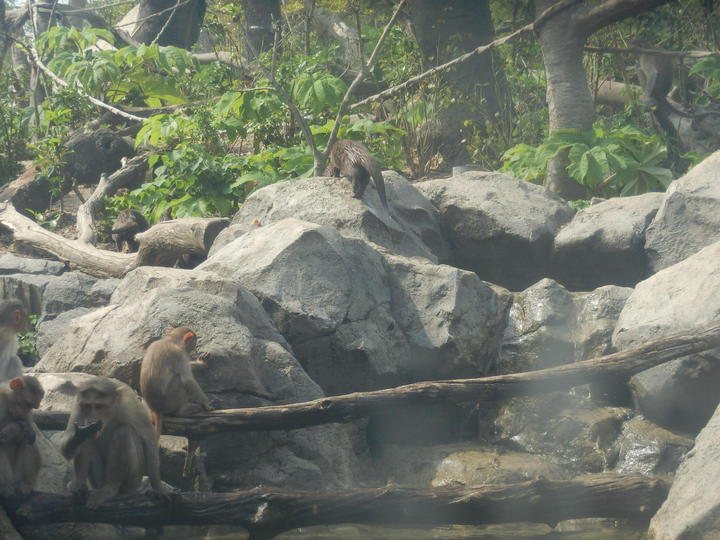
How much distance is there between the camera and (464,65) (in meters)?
13.2

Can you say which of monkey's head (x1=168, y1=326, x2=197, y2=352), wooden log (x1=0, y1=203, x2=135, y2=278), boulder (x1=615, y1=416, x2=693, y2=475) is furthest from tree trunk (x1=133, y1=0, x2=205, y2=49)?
boulder (x1=615, y1=416, x2=693, y2=475)

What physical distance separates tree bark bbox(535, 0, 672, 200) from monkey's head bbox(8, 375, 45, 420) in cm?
750

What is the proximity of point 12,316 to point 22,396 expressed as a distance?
7.18 feet

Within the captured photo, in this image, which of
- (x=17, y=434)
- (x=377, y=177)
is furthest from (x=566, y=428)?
(x=17, y=434)

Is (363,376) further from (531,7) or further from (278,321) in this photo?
(531,7)

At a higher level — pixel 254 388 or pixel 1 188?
pixel 1 188

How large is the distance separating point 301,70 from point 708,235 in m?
6.18

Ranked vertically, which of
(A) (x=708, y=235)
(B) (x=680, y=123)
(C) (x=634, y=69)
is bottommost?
(A) (x=708, y=235)

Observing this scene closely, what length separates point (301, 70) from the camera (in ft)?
40.9

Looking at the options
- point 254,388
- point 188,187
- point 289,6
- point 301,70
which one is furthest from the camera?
point 289,6

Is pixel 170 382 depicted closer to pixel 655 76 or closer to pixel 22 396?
pixel 22 396

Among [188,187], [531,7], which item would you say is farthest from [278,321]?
[531,7]

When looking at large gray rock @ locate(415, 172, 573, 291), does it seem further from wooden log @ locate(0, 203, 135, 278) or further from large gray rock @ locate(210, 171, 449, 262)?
wooden log @ locate(0, 203, 135, 278)

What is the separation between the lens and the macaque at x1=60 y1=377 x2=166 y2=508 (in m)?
5.03
